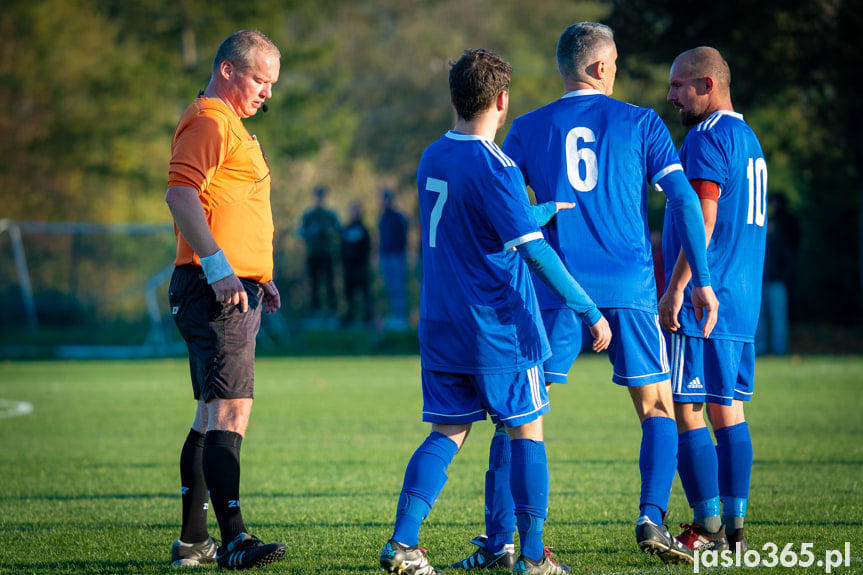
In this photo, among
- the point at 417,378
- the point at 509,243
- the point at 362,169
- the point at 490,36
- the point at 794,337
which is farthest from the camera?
the point at 490,36

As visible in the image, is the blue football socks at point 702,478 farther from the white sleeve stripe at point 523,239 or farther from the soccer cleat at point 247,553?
the soccer cleat at point 247,553

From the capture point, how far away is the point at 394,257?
69.6ft

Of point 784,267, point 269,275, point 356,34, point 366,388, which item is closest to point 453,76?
point 269,275

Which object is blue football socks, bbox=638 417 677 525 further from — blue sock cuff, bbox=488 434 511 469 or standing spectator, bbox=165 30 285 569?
standing spectator, bbox=165 30 285 569

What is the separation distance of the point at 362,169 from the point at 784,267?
2842 centimetres

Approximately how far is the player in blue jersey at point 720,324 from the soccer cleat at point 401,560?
1.46m

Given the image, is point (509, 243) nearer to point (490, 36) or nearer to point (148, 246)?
point (148, 246)

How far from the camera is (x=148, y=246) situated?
76.5 ft

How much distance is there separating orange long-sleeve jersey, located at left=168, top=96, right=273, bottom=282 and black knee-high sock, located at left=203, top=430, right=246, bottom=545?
0.80 metres

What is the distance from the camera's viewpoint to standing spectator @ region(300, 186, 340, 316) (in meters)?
20.8

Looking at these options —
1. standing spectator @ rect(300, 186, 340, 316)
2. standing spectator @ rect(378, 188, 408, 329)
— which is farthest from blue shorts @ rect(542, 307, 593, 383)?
standing spectator @ rect(300, 186, 340, 316)

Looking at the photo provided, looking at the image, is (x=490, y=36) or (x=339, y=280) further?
(x=490, y=36)

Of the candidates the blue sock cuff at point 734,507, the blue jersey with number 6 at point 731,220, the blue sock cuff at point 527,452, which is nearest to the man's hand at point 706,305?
the blue jersey with number 6 at point 731,220

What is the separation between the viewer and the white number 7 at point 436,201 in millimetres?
4105
